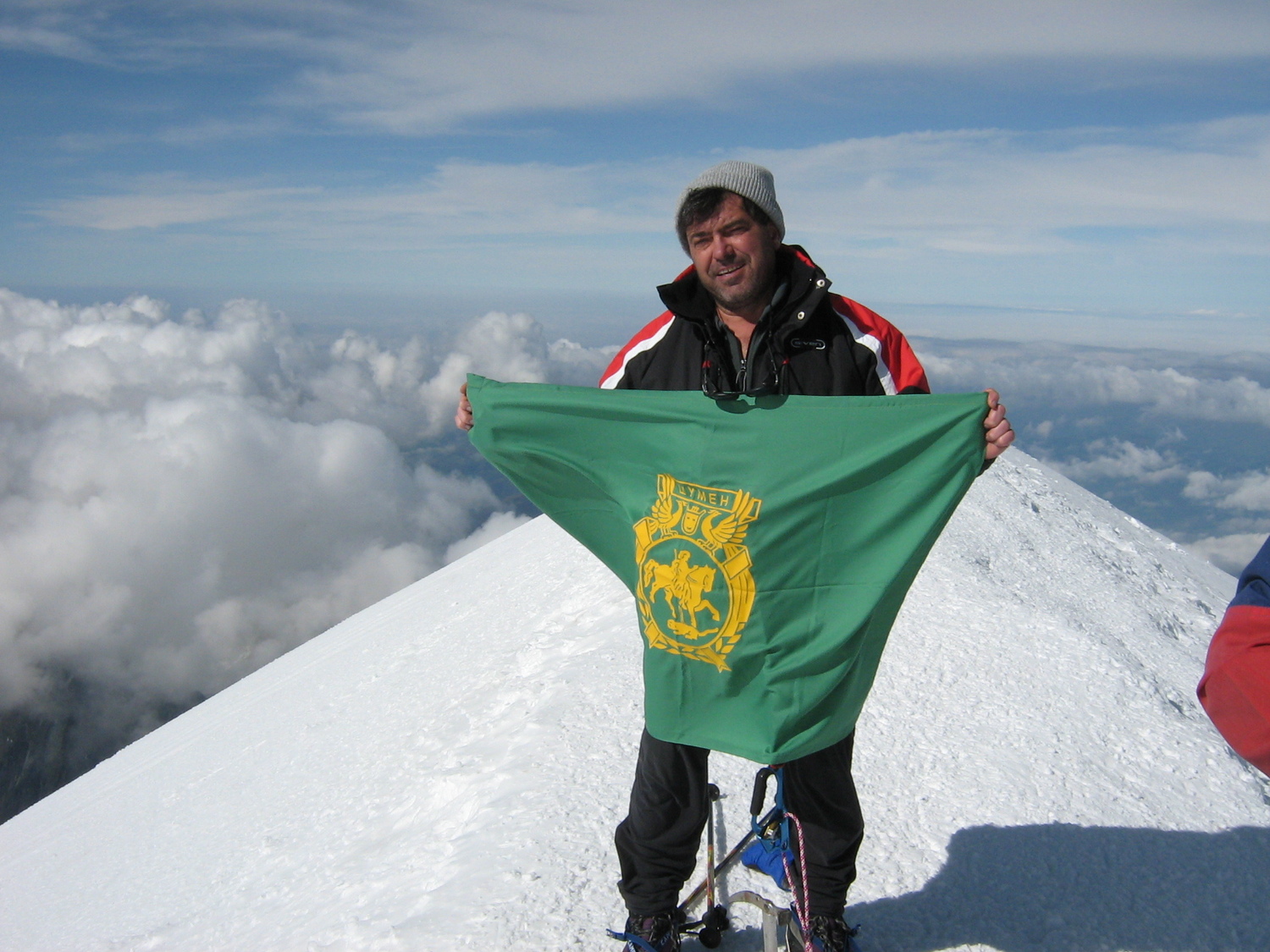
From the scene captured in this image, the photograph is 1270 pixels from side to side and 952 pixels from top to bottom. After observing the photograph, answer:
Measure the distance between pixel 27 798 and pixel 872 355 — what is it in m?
189

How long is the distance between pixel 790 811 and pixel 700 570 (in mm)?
936

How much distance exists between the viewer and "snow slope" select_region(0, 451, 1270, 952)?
3051 millimetres

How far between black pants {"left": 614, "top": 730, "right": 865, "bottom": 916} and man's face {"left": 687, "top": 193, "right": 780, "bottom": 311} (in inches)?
61.1

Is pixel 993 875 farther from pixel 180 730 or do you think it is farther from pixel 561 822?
pixel 180 730

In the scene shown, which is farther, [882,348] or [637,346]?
[637,346]

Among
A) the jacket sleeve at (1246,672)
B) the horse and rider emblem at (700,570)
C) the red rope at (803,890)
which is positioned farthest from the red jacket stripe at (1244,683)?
the red rope at (803,890)

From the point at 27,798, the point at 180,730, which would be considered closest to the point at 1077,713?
the point at 180,730

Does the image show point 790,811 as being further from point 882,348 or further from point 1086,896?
point 882,348

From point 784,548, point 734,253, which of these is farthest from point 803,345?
point 784,548

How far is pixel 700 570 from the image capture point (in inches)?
97.4

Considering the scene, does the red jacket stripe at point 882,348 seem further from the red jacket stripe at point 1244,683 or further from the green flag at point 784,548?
the red jacket stripe at point 1244,683

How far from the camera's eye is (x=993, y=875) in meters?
3.17

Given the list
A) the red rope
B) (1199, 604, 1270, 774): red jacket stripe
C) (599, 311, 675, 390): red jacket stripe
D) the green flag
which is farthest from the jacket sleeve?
(599, 311, 675, 390): red jacket stripe

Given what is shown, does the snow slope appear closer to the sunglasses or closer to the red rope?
the red rope
